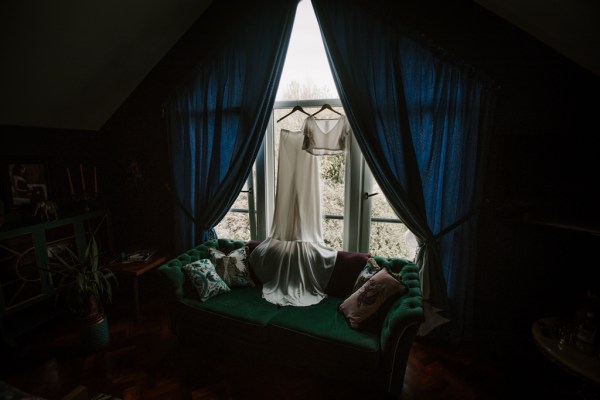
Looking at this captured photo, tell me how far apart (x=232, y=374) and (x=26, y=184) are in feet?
8.21

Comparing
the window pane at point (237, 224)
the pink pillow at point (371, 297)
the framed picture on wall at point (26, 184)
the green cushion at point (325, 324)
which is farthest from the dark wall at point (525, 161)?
the window pane at point (237, 224)

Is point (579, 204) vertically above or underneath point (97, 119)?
underneath

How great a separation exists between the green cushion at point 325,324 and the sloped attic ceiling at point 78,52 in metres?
2.64

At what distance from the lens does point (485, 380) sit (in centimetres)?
187

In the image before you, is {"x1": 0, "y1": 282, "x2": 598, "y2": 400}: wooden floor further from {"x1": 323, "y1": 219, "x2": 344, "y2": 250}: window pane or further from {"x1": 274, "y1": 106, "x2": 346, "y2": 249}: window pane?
{"x1": 274, "y1": 106, "x2": 346, "y2": 249}: window pane

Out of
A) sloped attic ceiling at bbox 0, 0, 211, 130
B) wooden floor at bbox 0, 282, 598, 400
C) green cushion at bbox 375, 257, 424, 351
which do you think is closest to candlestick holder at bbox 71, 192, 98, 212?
sloped attic ceiling at bbox 0, 0, 211, 130

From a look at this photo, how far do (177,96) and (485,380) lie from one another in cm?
353

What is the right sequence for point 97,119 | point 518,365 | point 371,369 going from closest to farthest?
1. point 371,369
2. point 518,365
3. point 97,119

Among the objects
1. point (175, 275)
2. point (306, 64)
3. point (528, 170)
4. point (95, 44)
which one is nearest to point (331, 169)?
point (306, 64)

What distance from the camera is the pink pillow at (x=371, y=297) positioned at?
182 centimetres

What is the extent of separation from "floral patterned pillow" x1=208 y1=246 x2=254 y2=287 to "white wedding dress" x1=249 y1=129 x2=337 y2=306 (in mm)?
162

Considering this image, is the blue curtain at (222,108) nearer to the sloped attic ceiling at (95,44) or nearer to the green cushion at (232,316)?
the sloped attic ceiling at (95,44)

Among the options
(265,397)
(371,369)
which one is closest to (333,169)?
(371,369)

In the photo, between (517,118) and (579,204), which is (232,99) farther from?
(579,204)
